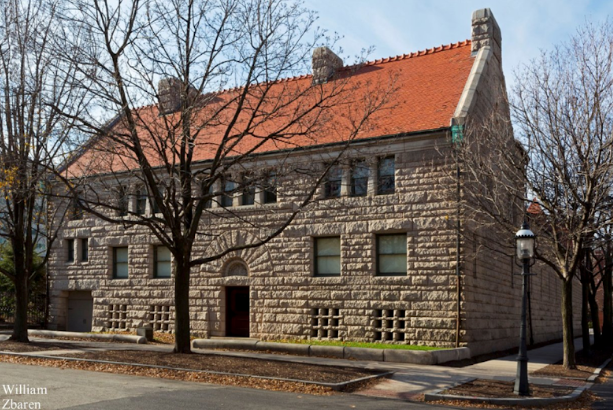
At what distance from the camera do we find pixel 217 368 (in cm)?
1372

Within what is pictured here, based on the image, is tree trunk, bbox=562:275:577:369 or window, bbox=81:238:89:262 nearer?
tree trunk, bbox=562:275:577:369

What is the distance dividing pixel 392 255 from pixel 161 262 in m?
9.68

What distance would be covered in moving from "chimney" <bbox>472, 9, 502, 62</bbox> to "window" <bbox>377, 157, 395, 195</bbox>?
589 cm

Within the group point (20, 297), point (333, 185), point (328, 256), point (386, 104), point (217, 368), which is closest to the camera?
point (217, 368)

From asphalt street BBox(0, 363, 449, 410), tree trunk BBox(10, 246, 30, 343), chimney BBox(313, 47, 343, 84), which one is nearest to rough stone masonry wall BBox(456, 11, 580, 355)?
chimney BBox(313, 47, 343, 84)

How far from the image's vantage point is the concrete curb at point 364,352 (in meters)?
16.6

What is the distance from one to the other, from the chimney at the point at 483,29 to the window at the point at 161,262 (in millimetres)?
13951

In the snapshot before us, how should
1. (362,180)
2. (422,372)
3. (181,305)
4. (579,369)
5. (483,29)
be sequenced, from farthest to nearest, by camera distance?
(483,29) < (362,180) < (579,369) < (181,305) < (422,372)

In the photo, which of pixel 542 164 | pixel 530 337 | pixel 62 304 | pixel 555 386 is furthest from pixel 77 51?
pixel 530 337

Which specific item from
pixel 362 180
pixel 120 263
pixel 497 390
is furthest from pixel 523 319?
pixel 120 263

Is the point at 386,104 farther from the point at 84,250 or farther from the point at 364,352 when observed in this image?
the point at 84,250

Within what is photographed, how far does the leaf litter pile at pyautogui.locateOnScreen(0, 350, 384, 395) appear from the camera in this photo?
12.5 meters

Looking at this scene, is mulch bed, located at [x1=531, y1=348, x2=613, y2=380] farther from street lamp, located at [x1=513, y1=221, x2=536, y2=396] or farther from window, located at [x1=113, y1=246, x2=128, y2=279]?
window, located at [x1=113, y1=246, x2=128, y2=279]

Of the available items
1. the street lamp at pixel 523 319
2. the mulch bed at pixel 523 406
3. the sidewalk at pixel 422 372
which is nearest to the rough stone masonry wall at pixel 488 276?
the sidewalk at pixel 422 372
